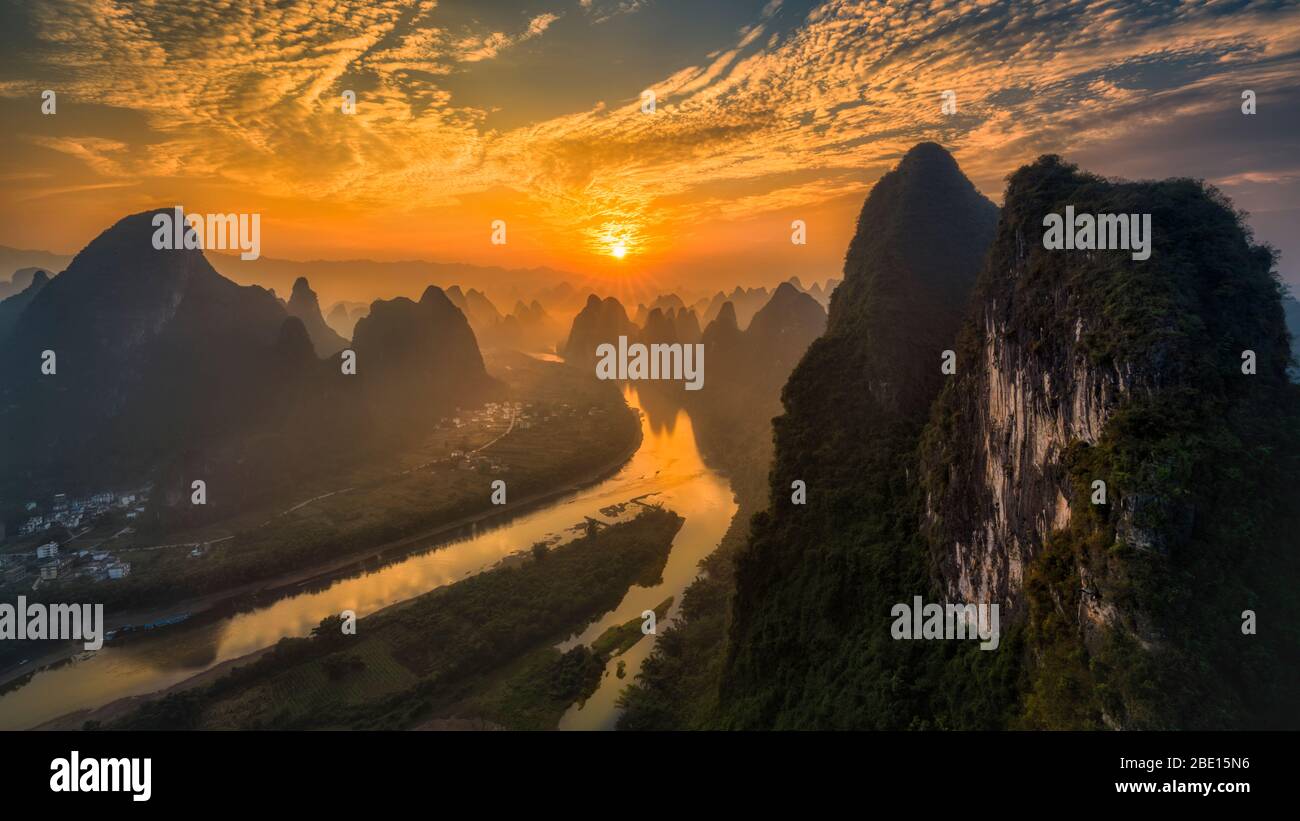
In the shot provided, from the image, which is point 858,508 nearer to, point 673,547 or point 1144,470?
point 1144,470

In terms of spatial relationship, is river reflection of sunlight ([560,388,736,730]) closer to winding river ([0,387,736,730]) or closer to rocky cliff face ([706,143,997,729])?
winding river ([0,387,736,730])

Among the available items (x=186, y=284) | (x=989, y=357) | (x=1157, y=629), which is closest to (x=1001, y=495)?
(x=989, y=357)

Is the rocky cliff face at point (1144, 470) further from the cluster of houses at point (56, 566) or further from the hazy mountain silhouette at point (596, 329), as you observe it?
the hazy mountain silhouette at point (596, 329)

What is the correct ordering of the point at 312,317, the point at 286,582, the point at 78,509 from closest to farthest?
the point at 286,582 < the point at 78,509 < the point at 312,317

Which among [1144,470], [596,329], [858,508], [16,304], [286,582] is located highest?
[596,329]

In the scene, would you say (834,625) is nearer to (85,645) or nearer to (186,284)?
(85,645)

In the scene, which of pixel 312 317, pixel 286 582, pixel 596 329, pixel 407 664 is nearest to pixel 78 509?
pixel 286 582

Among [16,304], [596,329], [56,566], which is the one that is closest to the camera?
[56,566]
